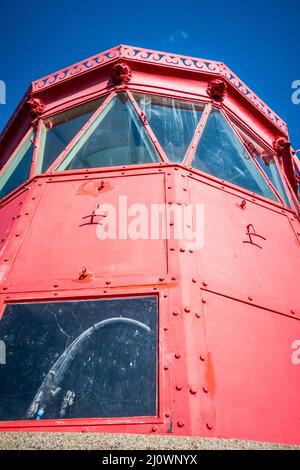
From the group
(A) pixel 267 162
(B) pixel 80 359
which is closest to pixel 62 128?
(A) pixel 267 162

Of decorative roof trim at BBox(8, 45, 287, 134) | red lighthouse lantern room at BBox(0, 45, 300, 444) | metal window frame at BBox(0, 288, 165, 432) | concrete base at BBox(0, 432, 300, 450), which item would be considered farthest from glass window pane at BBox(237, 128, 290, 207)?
concrete base at BBox(0, 432, 300, 450)

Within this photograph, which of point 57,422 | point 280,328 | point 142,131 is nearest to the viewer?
point 57,422

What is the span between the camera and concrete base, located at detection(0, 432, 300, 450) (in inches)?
62.3

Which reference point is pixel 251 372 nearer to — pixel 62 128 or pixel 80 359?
pixel 80 359

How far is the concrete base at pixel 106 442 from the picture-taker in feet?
5.19

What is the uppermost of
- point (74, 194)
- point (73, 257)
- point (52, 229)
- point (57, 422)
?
point (74, 194)

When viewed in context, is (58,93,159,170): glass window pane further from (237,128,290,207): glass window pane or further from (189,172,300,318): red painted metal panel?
(237,128,290,207): glass window pane

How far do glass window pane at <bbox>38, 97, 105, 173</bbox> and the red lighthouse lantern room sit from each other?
29mm

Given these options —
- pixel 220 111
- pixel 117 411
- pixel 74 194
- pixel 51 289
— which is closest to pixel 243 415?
pixel 117 411

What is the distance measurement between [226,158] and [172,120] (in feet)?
3.15

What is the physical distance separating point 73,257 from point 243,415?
1.94m

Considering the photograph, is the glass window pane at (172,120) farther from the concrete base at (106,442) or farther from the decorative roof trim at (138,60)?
the concrete base at (106,442)

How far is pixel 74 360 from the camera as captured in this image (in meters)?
2.55

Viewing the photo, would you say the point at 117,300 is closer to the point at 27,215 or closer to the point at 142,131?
the point at 27,215
